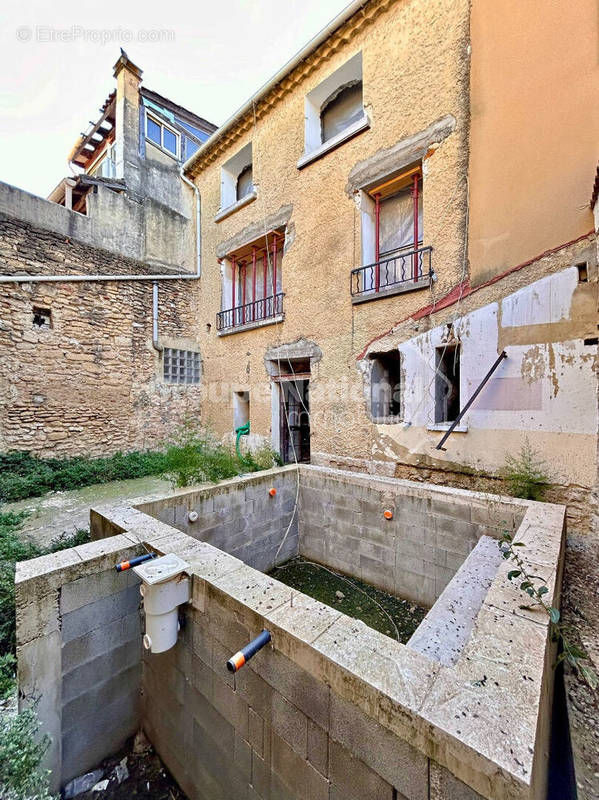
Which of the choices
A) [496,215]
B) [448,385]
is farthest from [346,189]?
[448,385]

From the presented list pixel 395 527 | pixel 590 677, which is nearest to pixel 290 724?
pixel 590 677

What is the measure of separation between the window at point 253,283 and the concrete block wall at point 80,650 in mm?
5603

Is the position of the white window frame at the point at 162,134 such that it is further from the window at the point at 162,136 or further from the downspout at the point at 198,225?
the downspout at the point at 198,225

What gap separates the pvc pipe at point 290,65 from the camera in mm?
5441

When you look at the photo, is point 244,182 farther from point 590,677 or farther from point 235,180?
point 590,677

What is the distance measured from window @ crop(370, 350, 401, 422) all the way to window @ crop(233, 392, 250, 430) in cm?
362

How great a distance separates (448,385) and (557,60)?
3988 millimetres

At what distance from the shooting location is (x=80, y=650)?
2287 millimetres

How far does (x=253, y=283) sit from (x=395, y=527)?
6376 millimetres

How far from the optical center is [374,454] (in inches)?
214

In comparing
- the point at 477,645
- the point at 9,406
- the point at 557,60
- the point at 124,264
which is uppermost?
the point at 557,60

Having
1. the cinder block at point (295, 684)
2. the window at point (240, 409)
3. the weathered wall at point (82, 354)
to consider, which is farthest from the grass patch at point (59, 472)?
the cinder block at point (295, 684)

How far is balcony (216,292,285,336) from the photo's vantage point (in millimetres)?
7141

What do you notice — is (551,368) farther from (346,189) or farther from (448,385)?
(346,189)
